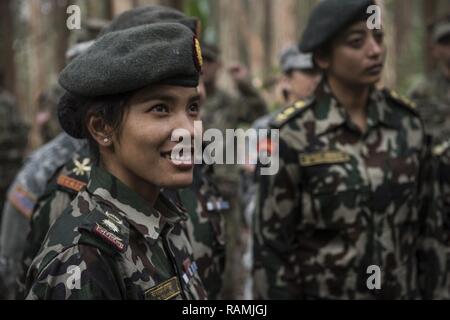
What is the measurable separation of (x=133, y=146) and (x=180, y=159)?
0.49ft

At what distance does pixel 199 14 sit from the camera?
8055 millimetres

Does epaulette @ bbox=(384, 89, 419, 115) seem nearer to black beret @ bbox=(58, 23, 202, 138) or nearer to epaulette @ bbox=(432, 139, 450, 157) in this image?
epaulette @ bbox=(432, 139, 450, 157)

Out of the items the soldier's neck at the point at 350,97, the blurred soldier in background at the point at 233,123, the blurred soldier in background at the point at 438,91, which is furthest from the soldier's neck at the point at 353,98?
the blurred soldier in background at the point at 233,123

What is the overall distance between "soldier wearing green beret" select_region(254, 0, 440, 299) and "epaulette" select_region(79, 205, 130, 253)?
1606mm

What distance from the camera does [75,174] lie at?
9.71 feet

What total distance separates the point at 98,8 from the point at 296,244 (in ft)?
16.3

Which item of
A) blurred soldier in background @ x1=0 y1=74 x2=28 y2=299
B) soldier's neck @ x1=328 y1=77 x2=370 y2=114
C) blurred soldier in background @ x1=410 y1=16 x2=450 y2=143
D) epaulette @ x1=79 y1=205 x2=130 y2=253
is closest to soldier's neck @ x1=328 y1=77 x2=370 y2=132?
Result: soldier's neck @ x1=328 y1=77 x2=370 y2=114

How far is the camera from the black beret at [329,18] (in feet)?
11.2

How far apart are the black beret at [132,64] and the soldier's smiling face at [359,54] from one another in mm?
1590

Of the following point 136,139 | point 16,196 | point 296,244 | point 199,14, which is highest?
point 199,14

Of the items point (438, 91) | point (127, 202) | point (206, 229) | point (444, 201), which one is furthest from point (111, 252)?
point (438, 91)

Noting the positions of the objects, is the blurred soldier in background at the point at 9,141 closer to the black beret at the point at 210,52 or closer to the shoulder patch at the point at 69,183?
the black beret at the point at 210,52
